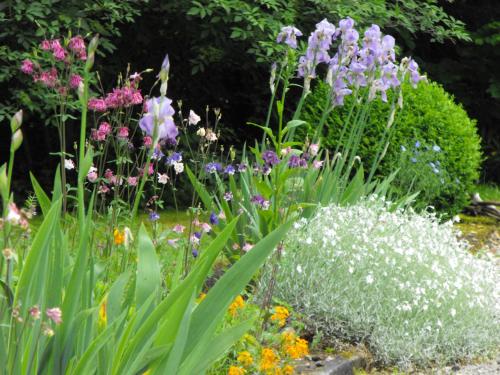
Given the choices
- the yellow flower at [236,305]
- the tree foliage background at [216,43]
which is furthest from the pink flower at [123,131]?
the tree foliage background at [216,43]

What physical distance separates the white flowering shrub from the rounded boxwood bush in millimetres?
2719

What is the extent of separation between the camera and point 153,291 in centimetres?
233

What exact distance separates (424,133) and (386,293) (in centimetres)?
363

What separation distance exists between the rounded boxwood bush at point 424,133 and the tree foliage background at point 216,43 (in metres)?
0.78

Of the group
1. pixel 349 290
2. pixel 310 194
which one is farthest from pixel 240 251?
pixel 349 290

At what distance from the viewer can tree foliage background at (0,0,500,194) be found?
6.56 meters

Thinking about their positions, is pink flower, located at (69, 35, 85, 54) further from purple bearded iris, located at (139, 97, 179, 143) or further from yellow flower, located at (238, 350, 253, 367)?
yellow flower, located at (238, 350, 253, 367)

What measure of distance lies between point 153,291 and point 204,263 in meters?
0.21

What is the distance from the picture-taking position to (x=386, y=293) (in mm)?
3854

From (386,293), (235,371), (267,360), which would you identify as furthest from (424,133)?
(235,371)

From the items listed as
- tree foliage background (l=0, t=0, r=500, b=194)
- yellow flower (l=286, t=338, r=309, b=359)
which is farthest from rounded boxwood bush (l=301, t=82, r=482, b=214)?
yellow flower (l=286, t=338, r=309, b=359)

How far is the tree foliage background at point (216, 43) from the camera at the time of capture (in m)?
6.56

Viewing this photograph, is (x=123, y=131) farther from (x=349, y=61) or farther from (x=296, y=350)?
(x=349, y=61)

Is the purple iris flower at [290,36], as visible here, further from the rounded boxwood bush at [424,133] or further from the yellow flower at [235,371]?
the yellow flower at [235,371]
